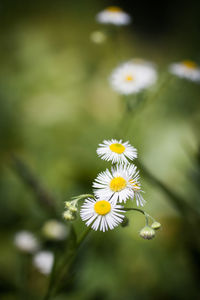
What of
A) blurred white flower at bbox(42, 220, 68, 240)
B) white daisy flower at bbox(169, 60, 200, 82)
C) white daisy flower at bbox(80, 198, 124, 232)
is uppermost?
white daisy flower at bbox(169, 60, 200, 82)

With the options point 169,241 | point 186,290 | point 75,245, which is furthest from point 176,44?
point 75,245

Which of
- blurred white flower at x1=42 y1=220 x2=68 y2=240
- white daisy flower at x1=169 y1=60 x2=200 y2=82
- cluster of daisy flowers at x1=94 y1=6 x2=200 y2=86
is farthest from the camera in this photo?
white daisy flower at x1=169 y1=60 x2=200 y2=82

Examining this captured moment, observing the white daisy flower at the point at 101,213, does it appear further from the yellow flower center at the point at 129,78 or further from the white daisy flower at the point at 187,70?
the white daisy flower at the point at 187,70

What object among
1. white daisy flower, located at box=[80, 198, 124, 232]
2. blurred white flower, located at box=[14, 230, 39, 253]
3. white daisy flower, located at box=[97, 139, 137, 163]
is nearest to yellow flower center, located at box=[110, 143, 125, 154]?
white daisy flower, located at box=[97, 139, 137, 163]

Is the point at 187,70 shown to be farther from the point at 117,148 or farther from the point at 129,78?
the point at 117,148

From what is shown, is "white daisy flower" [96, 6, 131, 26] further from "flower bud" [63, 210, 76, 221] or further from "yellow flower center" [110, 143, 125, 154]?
"flower bud" [63, 210, 76, 221]

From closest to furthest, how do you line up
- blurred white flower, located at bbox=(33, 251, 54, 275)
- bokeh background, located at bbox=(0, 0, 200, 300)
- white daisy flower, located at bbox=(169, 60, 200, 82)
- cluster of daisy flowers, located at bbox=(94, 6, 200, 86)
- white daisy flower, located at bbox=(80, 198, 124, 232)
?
white daisy flower, located at bbox=(80, 198, 124, 232), blurred white flower, located at bbox=(33, 251, 54, 275), bokeh background, located at bbox=(0, 0, 200, 300), cluster of daisy flowers, located at bbox=(94, 6, 200, 86), white daisy flower, located at bbox=(169, 60, 200, 82)

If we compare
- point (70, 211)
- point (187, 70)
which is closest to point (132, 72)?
point (187, 70)
